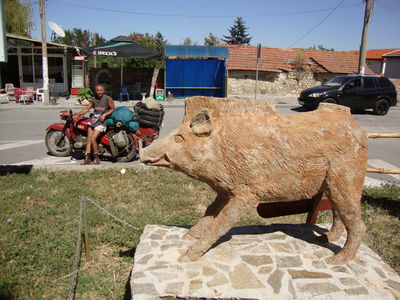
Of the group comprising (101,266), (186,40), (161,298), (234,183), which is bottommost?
(101,266)

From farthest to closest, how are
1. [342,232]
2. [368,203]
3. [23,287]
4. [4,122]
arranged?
[4,122]
[368,203]
[342,232]
[23,287]

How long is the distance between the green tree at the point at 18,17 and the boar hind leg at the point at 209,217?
2069 cm

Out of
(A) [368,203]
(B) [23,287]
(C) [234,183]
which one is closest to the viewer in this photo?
(C) [234,183]

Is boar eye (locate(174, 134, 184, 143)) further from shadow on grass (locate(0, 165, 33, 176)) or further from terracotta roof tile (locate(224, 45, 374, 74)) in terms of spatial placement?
terracotta roof tile (locate(224, 45, 374, 74))

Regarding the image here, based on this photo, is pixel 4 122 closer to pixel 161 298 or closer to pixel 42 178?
pixel 42 178

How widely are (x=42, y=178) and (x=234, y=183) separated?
420 cm

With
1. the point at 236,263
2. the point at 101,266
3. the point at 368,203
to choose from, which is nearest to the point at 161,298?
the point at 236,263

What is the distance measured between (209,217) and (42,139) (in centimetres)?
721

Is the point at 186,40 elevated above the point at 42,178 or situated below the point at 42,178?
above

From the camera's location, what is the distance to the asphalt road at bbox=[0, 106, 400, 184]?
7168mm

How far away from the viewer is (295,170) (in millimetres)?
2998

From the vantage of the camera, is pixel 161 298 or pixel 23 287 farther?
pixel 23 287

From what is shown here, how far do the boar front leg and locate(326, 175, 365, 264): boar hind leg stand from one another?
72 cm

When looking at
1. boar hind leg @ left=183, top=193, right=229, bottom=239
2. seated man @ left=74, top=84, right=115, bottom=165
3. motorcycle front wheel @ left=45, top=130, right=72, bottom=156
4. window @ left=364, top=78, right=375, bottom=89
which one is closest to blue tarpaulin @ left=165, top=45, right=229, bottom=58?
window @ left=364, top=78, right=375, bottom=89
